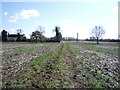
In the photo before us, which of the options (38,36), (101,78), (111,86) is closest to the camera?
(111,86)

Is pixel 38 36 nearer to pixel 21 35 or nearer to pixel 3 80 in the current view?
pixel 21 35

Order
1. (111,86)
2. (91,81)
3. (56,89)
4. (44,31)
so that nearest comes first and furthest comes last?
(56,89), (111,86), (91,81), (44,31)

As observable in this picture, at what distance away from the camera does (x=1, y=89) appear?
4.98 metres

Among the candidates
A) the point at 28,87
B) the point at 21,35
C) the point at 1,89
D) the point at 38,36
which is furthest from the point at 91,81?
the point at 21,35

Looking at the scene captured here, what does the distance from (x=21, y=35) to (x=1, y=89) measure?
87769 mm

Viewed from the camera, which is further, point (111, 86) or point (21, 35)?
point (21, 35)

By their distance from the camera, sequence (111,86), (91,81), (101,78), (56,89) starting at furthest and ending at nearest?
(101,78)
(91,81)
(111,86)
(56,89)

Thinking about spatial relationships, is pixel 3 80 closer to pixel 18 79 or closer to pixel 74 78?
pixel 18 79

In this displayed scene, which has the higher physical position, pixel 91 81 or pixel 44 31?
pixel 44 31

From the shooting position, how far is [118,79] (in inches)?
241

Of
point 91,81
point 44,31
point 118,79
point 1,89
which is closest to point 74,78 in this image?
point 91,81

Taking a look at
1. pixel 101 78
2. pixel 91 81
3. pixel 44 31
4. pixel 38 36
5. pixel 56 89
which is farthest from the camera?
pixel 44 31

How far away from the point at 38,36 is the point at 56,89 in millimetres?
Result: 71944

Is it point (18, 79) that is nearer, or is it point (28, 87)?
point (28, 87)
